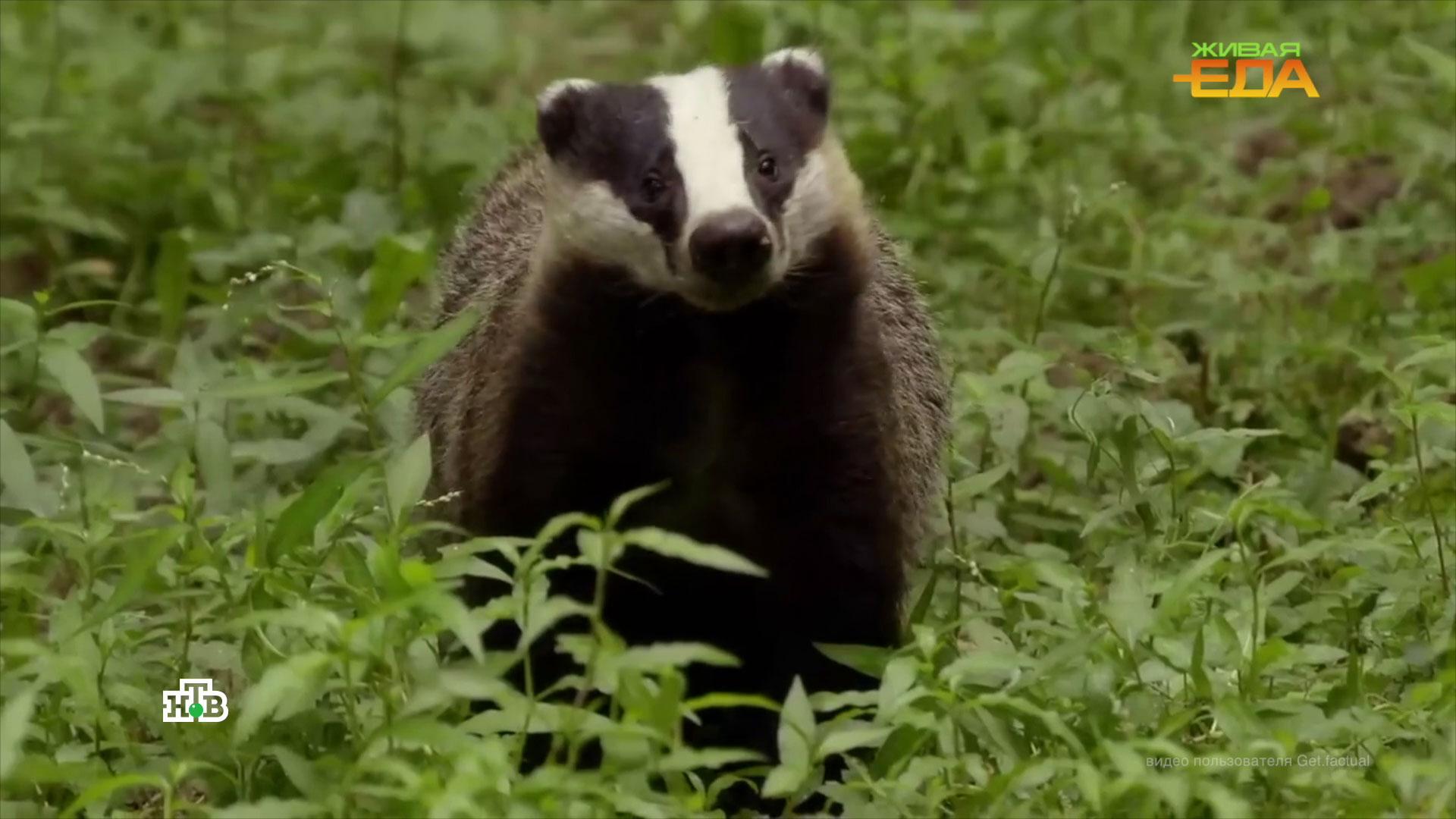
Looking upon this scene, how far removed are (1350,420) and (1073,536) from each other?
0.95 metres

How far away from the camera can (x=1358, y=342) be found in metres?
5.43

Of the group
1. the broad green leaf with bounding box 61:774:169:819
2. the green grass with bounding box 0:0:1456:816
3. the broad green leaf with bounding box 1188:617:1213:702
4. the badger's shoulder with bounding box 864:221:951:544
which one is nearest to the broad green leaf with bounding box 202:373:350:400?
the green grass with bounding box 0:0:1456:816

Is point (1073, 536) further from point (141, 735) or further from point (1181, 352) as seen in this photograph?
point (141, 735)

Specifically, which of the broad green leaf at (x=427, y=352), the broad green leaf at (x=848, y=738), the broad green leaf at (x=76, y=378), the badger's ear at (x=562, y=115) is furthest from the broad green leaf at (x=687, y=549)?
the broad green leaf at (x=76, y=378)

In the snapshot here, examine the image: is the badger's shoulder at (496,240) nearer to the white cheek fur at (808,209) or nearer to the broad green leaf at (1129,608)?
the white cheek fur at (808,209)

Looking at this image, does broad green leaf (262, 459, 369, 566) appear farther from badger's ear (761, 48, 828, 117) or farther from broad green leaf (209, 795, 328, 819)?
badger's ear (761, 48, 828, 117)

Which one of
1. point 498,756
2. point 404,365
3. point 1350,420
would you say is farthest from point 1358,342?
point 498,756

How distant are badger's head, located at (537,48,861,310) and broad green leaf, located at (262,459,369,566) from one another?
650mm

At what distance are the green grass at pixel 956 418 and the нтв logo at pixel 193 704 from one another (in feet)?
0.10

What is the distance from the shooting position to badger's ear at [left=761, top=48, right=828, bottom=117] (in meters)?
3.97

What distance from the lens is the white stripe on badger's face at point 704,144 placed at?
11.5 ft

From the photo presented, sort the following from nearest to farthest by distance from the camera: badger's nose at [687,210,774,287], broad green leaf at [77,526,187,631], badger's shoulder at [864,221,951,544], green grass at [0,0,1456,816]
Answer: green grass at [0,0,1456,816] → broad green leaf at [77,526,187,631] → badger's nose at [687,210,774,287] → badger's shoulder at [864,221,951,544]

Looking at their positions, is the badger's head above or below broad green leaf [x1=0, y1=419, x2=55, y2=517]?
above

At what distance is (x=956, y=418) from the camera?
4754mm
